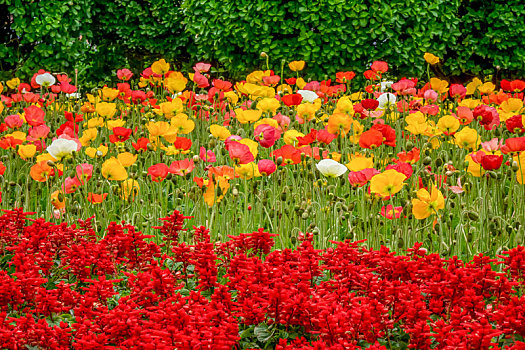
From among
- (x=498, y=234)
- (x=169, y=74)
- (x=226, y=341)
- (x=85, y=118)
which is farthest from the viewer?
(x=85, y=118)

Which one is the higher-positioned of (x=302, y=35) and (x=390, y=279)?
(x=302, y=35)

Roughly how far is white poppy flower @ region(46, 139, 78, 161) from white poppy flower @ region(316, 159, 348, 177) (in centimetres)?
118

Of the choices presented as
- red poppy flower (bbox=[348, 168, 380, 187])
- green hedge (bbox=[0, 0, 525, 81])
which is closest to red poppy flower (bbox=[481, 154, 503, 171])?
red poppy flower (bbox=[348, 168, 380, 187])

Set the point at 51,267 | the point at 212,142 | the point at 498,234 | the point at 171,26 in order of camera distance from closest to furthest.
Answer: the point at 51,267
the point at 498,234
the point at 212,142
the point at 171,26

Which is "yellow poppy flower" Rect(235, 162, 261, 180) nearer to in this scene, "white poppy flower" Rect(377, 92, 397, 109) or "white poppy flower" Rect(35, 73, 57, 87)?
"white poppy flower" Rect(377, 92, 397, 109)

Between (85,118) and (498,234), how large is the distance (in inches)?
144

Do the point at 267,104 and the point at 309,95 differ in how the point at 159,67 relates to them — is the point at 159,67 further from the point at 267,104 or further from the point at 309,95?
the point at 267,104

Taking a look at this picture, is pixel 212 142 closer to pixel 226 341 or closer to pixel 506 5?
pixel 226 341

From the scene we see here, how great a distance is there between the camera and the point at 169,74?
518 centimetres

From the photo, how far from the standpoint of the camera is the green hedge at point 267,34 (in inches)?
266

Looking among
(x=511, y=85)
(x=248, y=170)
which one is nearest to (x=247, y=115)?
(x=248, y=170)

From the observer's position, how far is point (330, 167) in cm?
308

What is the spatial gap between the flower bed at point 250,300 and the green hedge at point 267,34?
14.4 feet

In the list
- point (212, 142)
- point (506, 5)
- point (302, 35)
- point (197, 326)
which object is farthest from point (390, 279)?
point (506, 5)
